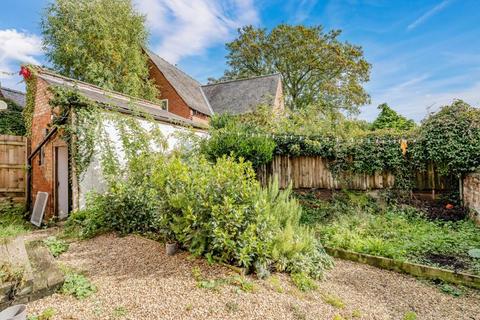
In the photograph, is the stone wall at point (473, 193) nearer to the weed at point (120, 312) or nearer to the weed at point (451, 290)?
the weed at point (451, 290)

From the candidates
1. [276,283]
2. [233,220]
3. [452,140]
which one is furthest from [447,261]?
[452,140]

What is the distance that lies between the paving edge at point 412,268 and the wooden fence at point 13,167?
9199 millimetres

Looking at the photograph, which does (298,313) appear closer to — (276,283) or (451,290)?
(276,283)

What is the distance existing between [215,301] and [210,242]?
3.01 feet

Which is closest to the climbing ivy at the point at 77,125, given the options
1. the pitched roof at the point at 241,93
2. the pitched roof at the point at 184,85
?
the pitched roof at the point at 184,85

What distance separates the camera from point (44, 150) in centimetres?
758

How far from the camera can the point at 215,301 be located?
272cm

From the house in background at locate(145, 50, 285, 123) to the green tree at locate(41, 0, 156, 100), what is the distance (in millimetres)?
1246

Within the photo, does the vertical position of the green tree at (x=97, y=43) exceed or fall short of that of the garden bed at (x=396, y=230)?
it exceeds it

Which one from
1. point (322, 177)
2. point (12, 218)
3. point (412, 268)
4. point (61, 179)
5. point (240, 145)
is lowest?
point (412, 268)

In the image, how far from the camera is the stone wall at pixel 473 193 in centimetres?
642

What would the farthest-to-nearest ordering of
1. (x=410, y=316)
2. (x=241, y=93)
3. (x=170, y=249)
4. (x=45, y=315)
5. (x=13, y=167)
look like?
(x=241, y=93), (x=13, y=167), (x=170, y=249), (x=410, y=316), (x=45, y=315)

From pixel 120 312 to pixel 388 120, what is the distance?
56.9 ft

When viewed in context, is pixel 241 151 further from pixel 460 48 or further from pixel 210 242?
pixel 460 48
